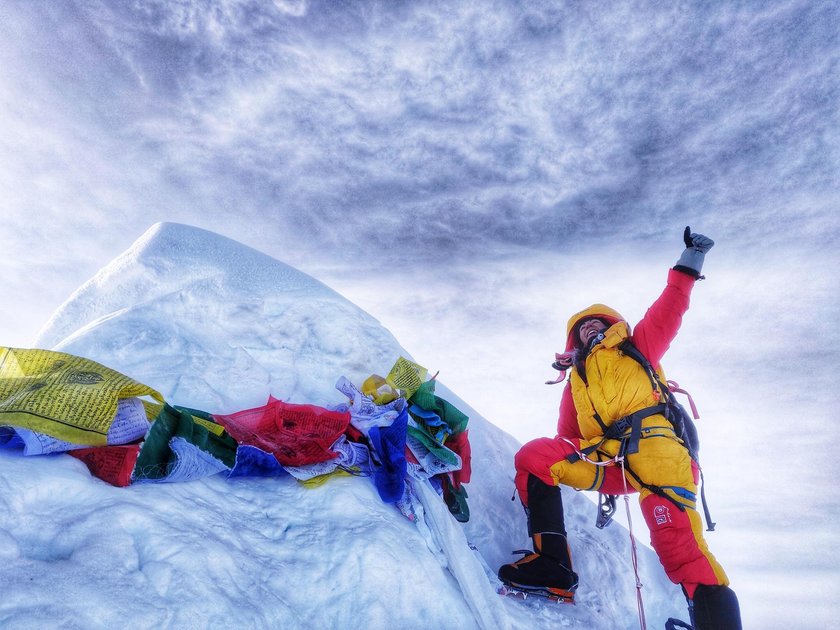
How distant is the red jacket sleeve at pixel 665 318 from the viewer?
367 centimetres

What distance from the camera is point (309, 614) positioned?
5.90 feet

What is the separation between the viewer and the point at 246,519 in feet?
7.14

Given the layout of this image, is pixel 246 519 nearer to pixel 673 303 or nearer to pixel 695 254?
pixel 673 303

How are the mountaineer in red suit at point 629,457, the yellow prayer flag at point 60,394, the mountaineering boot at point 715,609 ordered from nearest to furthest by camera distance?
the yellow prayer flag at point 60,394 → the mountaineering boot at point 715,609 → the mountaineer in red suit at point 629,457

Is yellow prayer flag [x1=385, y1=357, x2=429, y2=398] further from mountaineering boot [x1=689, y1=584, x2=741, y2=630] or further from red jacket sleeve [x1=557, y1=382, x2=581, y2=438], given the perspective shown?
mountaineering boot [x1=689, y1=584, x2=741, y2=630]

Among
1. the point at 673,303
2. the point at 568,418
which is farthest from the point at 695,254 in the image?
the point at 568,418

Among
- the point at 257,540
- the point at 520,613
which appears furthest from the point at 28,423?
the point at 520,613

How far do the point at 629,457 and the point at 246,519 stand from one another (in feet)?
8.57

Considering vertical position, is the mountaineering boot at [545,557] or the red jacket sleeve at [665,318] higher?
the red jacket sleeve at [665,318]

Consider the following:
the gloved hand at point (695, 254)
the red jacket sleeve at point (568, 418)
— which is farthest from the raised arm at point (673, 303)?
the red jacket sleeve at point (568, 418)

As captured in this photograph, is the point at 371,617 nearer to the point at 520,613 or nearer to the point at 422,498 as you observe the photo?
the point at 422,498

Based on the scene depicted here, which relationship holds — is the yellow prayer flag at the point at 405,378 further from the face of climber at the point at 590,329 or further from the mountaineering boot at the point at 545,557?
the face of climber at the point at 590,329

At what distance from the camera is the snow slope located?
1475 mm

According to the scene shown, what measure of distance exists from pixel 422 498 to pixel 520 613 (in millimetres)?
875
